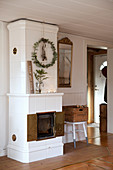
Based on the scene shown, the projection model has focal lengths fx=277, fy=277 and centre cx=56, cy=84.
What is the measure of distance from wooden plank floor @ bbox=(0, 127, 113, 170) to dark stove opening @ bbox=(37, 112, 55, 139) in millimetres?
434

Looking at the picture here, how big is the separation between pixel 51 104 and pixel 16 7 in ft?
5.92

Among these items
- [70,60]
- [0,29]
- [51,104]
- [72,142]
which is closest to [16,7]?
[0,29]

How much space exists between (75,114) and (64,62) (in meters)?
1.21

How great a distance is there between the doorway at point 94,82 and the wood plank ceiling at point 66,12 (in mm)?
3521

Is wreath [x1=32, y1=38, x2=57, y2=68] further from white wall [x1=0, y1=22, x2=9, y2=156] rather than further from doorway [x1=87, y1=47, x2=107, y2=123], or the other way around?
doorway [x1=87, y1=47, x2=107, y2=123]

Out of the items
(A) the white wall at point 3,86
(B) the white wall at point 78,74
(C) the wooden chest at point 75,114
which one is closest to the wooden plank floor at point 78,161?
(A) the white wall at point 3,86

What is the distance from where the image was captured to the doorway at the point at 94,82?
9.13 metres

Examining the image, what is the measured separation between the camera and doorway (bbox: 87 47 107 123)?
9133 mm

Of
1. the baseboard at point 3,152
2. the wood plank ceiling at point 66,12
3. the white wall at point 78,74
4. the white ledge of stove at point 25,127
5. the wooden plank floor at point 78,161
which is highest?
the wood plank ceiling at point 66,12

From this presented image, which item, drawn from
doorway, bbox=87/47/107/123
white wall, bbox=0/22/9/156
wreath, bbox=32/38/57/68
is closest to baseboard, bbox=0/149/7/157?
white wall, bbox=0/22/9/156

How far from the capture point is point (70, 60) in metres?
6.20

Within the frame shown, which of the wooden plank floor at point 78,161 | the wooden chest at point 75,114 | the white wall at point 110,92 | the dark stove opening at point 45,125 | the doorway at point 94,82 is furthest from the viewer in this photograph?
the doorway at point 94,82

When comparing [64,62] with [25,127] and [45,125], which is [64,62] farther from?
[25,127]

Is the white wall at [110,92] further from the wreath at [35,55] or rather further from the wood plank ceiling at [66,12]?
the wreath at [35,55]
